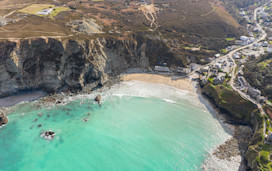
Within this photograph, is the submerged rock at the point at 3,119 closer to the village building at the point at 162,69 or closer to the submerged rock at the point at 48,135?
the submerged rock at the point at 48,135

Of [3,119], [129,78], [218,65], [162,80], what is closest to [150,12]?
[218,65]

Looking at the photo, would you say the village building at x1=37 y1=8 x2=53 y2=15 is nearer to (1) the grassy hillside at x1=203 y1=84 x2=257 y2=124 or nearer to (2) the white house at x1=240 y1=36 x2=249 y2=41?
(1) the grassy hillside at x1=203 y1=84 x2=257 y2=124

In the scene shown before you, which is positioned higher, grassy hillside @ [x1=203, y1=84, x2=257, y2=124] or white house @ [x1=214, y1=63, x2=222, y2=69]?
white house @ [x1=214, y1=63, x2=222, y2=69]

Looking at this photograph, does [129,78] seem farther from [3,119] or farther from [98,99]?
[3,119]

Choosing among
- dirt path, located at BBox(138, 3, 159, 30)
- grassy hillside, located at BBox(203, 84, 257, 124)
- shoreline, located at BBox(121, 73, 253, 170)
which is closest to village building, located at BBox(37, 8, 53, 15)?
dirt path, located at BBox(138, 3, 159, 30)

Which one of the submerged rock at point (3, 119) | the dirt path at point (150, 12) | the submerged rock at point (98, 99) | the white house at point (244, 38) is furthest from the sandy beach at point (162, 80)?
the white house at point (244, 38)
